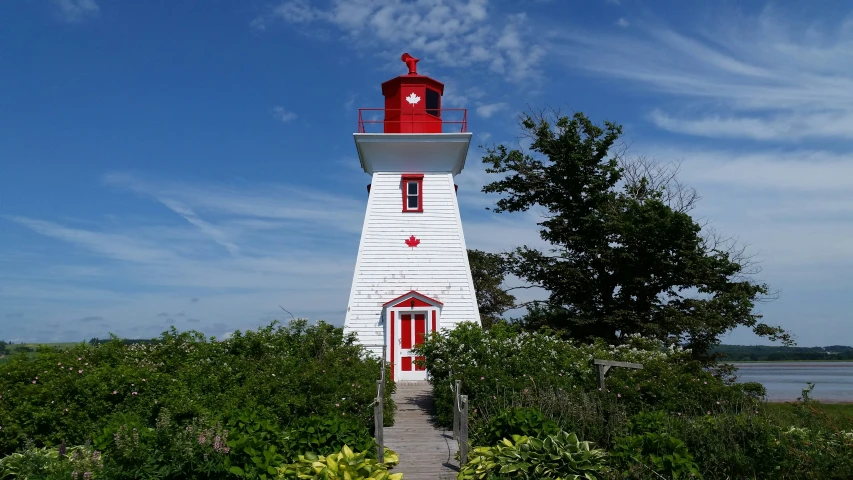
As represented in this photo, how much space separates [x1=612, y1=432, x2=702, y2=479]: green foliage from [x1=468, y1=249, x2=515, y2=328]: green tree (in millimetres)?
19669

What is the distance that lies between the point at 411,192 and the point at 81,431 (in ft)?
40.4

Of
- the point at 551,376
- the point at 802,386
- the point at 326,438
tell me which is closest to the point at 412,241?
the point at 551,376

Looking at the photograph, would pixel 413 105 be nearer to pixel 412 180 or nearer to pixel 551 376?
pixel 412 180

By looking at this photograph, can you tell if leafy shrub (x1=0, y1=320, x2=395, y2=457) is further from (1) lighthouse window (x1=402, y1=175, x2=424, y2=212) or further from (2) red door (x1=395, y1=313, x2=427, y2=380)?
(1) lighthouse window (x1=402, y1=175, x2=424, y2=212)

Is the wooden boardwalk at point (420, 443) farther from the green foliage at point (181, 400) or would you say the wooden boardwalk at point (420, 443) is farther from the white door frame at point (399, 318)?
the white door frame at point (399, 318)

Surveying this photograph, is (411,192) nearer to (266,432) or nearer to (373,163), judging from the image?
(373,163)

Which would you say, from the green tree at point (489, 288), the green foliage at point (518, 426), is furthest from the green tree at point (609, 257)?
the green foliage at point (518, 426)

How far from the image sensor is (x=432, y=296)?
19.2m

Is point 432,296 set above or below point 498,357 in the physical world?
above

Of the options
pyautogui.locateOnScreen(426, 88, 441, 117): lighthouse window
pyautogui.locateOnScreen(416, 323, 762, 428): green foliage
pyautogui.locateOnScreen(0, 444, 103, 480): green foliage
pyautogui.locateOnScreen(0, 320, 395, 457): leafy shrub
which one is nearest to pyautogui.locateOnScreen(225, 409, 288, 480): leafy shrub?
pyautogui.locateOnScreen(0, 320, 395, 457): leafy shrub

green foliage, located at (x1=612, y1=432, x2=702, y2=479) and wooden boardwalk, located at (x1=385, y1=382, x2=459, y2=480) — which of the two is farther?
wooden boardwalk, located at (x1=385, y1=382, x2=459, y2=480)

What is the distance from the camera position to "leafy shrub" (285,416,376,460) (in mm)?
8562

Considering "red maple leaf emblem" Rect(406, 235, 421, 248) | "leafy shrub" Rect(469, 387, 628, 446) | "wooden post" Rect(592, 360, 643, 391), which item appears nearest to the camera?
"leafy shrub" Rect(469, 387, 628, 446)

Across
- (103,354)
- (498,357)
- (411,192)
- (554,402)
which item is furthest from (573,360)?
(103,354)
